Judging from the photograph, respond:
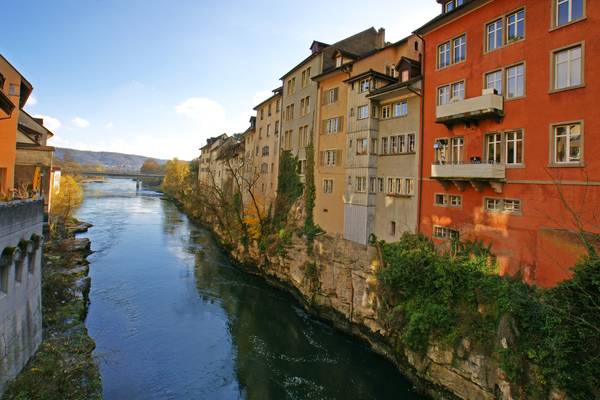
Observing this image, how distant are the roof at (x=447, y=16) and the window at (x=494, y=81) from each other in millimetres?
3459

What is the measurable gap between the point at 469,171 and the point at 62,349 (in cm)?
1849

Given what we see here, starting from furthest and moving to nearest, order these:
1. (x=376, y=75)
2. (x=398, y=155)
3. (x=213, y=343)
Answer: (x=376, y=75)
(x=398, y=155)
(x=213, y=343)

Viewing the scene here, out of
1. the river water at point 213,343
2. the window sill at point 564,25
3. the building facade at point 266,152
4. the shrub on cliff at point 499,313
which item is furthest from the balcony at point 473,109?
the building facade at point 266,152

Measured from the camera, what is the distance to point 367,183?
70.6 ft

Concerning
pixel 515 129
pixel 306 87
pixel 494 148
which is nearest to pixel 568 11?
pixel 515 129

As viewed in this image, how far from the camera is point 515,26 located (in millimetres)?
14578

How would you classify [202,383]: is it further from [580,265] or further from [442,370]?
[580,265]

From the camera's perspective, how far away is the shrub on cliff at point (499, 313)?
9.88 meters

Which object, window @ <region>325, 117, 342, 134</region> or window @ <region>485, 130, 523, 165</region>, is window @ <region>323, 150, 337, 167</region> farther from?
window @ <region>485, 130, 523, 165</region>

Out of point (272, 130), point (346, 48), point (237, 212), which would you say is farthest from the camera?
point (272, 130)

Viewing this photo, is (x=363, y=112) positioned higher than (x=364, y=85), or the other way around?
(x=364, y=85)

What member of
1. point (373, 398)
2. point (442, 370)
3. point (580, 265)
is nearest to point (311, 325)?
point (373, 398)

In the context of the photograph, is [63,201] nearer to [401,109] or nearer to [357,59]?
[357,59]

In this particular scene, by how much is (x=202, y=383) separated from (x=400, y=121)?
1716 centimetres
